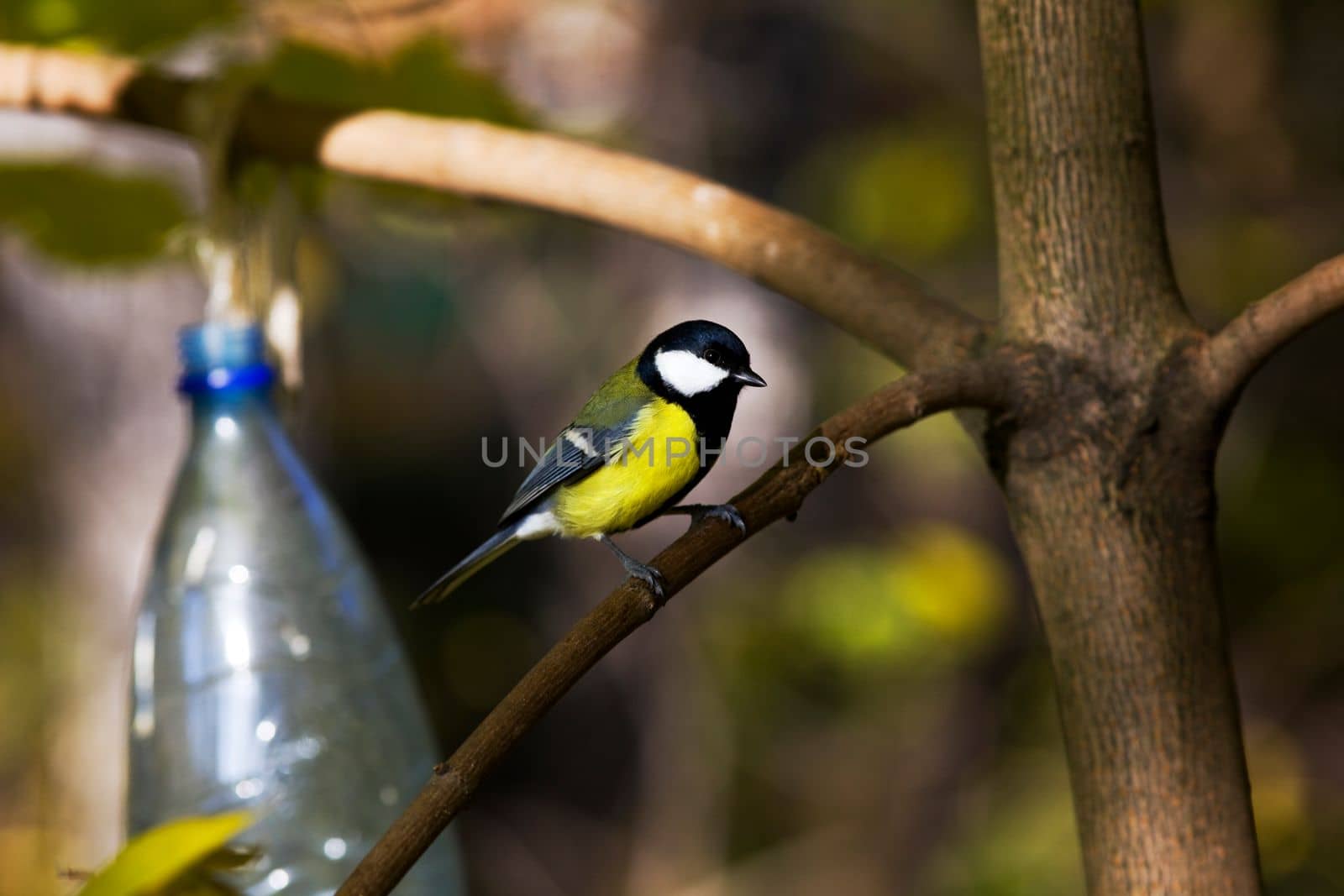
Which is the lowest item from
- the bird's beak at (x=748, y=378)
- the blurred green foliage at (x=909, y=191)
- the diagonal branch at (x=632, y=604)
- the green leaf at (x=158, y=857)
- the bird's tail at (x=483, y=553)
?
the green leaf at (x=158, y=857)

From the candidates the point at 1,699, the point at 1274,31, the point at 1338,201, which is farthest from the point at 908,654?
the point at 1,699

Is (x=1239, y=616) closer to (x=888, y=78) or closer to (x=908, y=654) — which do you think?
(x=908, y=654)

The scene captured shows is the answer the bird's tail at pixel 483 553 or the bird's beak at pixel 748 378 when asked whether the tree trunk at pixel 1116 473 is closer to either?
the bird's beak at pixel 748 378

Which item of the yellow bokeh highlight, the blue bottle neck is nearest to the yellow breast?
the blue bottle neck

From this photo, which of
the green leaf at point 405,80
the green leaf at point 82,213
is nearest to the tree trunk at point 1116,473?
the green leaf at point 405,80

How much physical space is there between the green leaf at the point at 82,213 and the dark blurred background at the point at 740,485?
2.83 ft

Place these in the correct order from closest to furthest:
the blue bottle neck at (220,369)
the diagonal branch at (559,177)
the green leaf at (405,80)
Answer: the diagonal branch at (559,177) → the blue bottle neck at (220,369) → the green leaf at (405,80)

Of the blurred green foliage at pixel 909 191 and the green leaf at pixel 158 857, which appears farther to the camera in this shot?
the blurred green foliage at pixel 909 191

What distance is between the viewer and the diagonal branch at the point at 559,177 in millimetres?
984

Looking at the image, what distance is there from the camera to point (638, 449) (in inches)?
48.3

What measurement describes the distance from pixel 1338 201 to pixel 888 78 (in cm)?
118

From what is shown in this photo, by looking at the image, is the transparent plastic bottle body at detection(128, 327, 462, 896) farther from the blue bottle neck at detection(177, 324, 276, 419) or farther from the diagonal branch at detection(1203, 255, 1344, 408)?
the diagonal branch at detection(1203, 255, 1344, 408)

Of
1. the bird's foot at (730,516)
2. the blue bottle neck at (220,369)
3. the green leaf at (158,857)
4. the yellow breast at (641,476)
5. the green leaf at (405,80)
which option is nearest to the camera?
the green leaf at (158,857)

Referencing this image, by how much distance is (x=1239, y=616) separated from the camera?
3123mm
